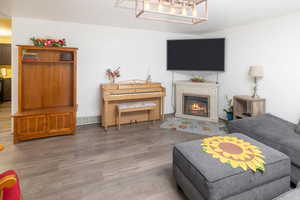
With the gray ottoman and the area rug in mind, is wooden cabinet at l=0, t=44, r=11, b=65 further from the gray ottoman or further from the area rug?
the gray ottoman

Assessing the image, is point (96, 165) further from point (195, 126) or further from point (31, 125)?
point (195, 126)

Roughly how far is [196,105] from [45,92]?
3718mm

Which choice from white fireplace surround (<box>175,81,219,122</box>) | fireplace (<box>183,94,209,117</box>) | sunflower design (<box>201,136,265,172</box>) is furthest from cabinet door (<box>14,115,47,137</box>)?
fireplace (<box>183,94,209,117</box>)

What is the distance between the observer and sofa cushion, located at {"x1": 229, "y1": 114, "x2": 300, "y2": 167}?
2016 millimetres

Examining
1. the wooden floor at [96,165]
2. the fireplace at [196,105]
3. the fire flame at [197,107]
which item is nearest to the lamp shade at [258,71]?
the fireplace at [196,105]

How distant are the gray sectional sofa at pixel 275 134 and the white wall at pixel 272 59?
1.86 ft

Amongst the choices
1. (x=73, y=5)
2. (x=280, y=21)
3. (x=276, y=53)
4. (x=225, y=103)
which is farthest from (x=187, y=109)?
(x=73, y=5)

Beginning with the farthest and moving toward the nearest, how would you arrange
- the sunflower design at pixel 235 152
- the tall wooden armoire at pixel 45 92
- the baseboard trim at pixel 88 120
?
the baseboard trim at pixel 88 120 → the tall wooden armoire at pixel 45 92 → the sunflower design at pixel 235 152

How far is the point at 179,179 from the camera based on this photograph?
1.85m

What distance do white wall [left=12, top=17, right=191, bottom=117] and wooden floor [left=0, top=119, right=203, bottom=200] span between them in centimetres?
108

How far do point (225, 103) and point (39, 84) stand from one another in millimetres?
4488

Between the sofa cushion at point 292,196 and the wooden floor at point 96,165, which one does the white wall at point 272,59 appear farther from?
the sofa cushion at point 292,196

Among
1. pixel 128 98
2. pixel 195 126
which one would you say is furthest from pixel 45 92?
pixel 195 126

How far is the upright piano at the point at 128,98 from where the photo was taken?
382 cm
